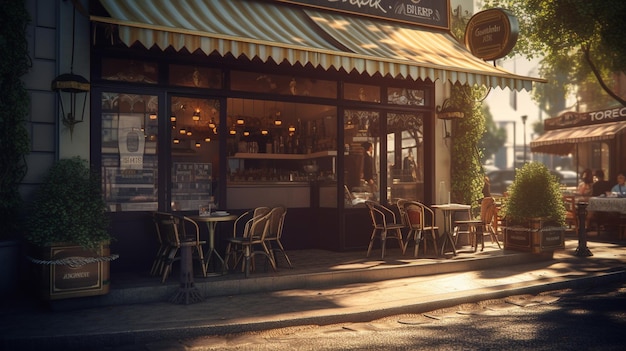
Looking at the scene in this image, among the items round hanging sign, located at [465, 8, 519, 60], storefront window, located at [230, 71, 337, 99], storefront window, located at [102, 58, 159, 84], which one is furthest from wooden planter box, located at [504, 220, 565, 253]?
storefront window, located at [102, 58, 159, 84]

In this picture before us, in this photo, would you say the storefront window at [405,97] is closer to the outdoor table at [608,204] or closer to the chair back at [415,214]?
the chair back at [415,214]

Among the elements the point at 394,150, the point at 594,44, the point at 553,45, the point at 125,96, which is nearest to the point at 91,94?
the point at 125,96

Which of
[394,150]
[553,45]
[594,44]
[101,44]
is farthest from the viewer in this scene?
[594,44]

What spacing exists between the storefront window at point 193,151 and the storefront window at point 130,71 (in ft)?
1.59

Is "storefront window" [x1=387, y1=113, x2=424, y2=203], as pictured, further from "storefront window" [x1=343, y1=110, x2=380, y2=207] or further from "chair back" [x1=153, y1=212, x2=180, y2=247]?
"chair back" [x1=153, y1=212, x2=180, y2=247]

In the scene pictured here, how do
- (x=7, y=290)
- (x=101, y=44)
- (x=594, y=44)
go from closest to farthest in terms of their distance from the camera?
1. (x=7, y=290)
2. (x=101, y=44)
3. (x=594, y=44)

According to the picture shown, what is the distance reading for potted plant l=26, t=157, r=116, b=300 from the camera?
6324 mm

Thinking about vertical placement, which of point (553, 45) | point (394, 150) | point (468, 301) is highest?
point (553, 45)

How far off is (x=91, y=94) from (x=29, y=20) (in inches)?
47.0

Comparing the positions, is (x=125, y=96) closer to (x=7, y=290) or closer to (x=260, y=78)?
(x=260, y=78)

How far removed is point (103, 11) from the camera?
7.42 meters

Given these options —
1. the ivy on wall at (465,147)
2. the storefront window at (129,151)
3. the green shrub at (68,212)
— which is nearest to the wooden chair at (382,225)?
the ivy on wall at (465,147)

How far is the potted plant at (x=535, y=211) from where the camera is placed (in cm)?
987

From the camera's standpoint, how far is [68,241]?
21.1 ft
